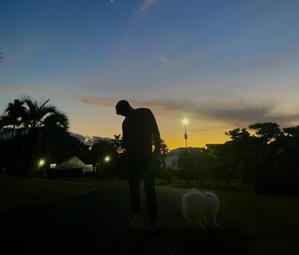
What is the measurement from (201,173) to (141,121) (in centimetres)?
2951

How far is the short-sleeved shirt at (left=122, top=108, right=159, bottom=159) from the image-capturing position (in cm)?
541

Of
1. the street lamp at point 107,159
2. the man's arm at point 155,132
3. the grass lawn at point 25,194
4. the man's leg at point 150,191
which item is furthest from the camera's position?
the street lamp at point 107,159

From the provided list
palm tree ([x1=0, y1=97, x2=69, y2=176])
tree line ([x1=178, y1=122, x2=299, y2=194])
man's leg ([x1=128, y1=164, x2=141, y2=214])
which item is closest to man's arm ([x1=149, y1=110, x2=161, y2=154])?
man's leg ([x1=128, y1=164, x2=141, y2=214])

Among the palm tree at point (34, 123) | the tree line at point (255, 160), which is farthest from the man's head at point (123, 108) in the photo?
the palm tree at point (34, 123)

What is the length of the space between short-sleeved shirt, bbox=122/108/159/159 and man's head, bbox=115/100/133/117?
0.06m

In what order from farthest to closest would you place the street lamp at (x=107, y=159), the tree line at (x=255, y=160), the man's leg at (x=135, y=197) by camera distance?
the street lamp at (x=107, y=159), the tree line at (x=255, y=160), the man's leg at (x=135, y=197)

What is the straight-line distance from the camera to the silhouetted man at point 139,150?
5316mm

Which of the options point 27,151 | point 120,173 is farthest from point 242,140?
point 120,173

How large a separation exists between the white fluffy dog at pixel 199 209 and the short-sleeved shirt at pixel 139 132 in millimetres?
1226

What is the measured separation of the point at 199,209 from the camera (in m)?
5.97

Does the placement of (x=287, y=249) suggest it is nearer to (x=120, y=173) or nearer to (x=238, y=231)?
(x=238, y=231)

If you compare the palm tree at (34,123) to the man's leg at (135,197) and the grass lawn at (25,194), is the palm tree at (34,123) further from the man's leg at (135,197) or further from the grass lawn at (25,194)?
the man's leg at (135,197)

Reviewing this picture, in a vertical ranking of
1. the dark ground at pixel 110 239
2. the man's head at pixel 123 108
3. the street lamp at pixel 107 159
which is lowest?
the dark ground at pixel 110 239

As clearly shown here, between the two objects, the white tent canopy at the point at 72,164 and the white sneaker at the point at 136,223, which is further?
the white tent canopy at the point at 72,164
